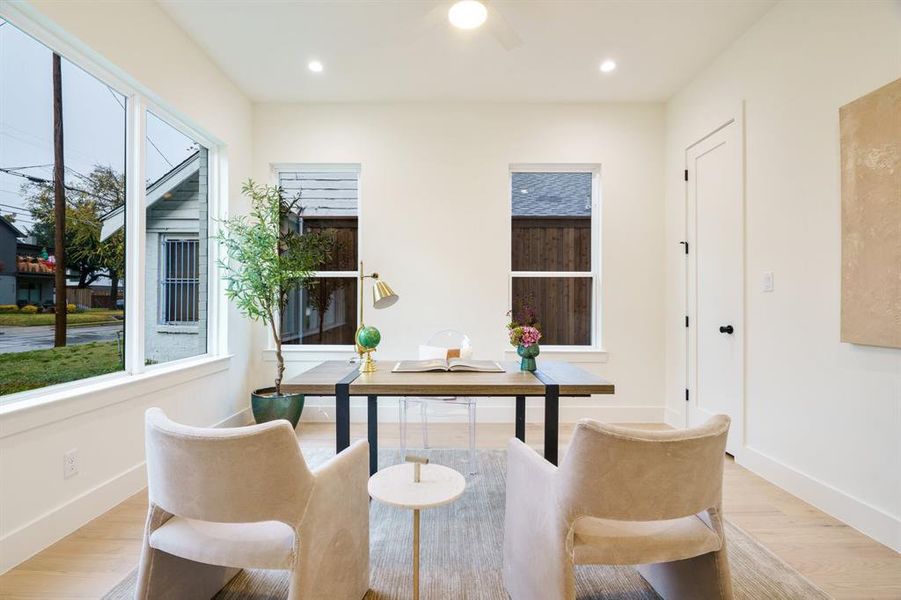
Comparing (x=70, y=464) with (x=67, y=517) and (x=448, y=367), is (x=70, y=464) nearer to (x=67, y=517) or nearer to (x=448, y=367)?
(x=67, y=517)

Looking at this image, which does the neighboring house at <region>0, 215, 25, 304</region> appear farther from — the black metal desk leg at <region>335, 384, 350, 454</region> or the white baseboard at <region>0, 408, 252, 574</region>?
the black metal desk leg at <region>335, 384, 350, 454</region>

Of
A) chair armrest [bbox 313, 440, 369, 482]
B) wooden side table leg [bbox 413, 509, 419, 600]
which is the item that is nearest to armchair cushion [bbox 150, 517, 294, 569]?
chair armrest [bbox 313, 440, 369, 482]

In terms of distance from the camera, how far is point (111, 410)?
2418 millimetres

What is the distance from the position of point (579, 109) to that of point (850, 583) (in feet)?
12.4

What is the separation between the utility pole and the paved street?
43 mm

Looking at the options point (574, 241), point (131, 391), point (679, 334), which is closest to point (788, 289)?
point (679, 334)

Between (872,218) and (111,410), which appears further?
(111,410)

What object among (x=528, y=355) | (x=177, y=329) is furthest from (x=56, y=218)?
(x=528, y=355)

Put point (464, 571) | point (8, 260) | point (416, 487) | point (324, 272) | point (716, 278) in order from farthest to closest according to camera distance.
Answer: point (324, 272) < point (716, 278) < point (8, 260) < point (464, 571) < point (416, 487)

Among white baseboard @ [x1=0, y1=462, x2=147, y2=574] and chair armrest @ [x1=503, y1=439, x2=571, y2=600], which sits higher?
chair armrest @ [x1=503, y1=439, x2=571, y2=600]

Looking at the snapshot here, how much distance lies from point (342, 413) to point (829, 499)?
2641 millimetres

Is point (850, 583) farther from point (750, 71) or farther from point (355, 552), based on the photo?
point (750, 71)

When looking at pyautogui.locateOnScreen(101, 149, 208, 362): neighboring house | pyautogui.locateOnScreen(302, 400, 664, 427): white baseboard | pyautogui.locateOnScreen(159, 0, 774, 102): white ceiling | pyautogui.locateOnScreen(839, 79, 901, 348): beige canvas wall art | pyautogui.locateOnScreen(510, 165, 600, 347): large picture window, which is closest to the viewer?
pyautogui.locateOnScreen(839, 79, 901, 348): beige canvas wall art

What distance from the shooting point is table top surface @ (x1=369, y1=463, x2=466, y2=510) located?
143 cm
